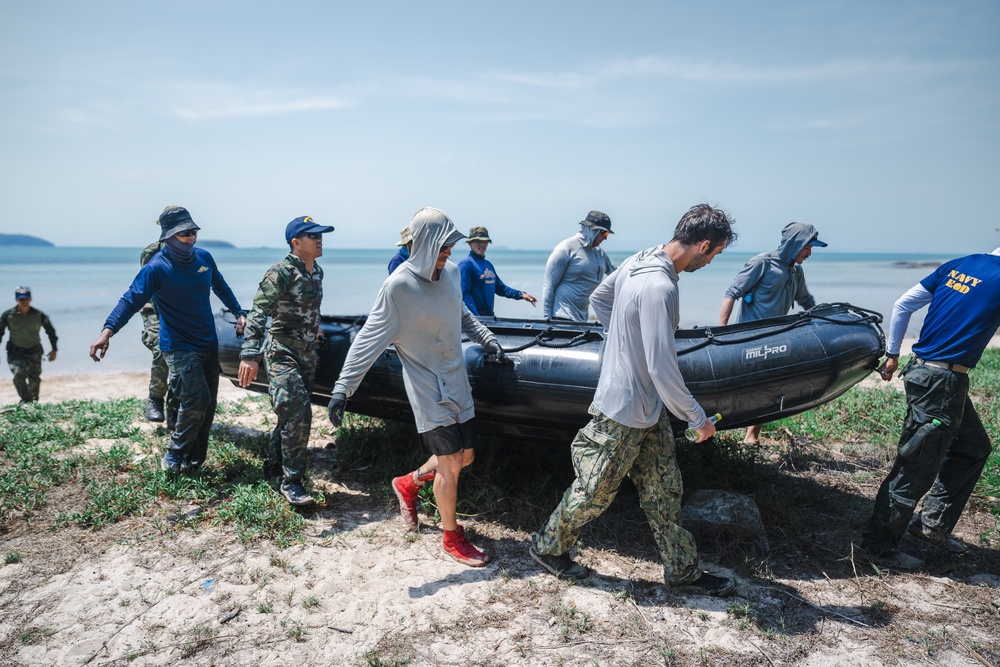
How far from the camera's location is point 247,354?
3758mm

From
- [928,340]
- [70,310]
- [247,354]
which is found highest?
[928,340]

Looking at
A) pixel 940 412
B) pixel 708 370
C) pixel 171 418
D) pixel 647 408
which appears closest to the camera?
pixel 647 408

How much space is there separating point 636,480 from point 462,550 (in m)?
1.03

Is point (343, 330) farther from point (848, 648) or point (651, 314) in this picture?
point (848, 648)

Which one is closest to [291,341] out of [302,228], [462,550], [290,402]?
[290,402]

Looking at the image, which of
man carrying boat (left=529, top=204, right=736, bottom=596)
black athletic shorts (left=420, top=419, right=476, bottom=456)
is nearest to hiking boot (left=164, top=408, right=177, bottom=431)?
black athletic shorts (left=420, top=419, right=476, bottom=456)

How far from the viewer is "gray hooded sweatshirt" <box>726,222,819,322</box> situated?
4793 mm

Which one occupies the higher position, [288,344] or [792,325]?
[792,325]

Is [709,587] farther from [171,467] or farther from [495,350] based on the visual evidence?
[171,467]

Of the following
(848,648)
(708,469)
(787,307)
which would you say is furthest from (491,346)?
(787,307)

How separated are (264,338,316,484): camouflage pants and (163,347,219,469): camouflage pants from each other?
0.54 m

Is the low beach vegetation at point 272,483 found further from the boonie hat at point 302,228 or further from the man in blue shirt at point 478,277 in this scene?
the boonie hat at point 302,228

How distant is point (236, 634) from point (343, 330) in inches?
86.8

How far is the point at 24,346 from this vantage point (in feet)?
24.8
